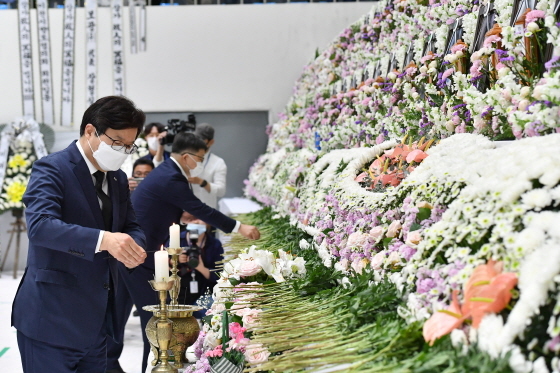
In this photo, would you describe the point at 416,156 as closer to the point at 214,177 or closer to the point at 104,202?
the point at 104,202

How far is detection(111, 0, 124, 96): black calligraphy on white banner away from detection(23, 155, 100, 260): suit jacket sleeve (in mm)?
5770

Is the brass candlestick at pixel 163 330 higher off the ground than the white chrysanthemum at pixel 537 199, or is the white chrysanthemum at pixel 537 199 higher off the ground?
the white chrysanthemum at pixel 537 199

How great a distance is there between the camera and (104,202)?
2441 mm

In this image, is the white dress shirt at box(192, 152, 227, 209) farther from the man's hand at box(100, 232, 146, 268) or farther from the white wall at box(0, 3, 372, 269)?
the man's hand at box(100, 232, 146, 268)

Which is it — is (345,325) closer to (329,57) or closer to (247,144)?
(329,57)

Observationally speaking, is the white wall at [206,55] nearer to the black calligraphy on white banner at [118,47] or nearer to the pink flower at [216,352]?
the black calligraphy on white banner at [118,47]

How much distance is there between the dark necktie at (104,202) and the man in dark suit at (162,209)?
4.02 feet

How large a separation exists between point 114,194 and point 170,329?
0.52m

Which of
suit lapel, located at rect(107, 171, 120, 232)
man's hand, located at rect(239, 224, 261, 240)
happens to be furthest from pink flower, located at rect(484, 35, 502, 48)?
man's hand, located at rect(239, 224, 261, 240)

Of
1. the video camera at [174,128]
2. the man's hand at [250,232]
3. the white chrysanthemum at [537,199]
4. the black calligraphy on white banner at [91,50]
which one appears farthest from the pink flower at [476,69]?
the black calligraphy on white banner at [91,50]

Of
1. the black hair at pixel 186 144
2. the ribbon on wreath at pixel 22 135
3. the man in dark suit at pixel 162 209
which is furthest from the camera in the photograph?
the ribbon on wreath at pixel 22 135

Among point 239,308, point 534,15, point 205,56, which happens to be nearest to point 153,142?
point 205,56

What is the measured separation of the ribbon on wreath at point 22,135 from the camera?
7652mm

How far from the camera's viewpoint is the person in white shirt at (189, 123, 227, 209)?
559 cm
